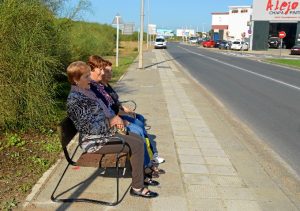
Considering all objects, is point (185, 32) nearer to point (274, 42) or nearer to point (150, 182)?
point (274, 42)

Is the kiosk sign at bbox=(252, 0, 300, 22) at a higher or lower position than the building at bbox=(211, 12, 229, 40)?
higher

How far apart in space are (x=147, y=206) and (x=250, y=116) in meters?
6.50

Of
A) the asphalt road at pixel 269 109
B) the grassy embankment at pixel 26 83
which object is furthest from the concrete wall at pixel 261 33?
the grassy embankment at pixel 26 83

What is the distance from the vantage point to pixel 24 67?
262 inches

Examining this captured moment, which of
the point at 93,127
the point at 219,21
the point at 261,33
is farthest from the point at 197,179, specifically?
the point at 219,21

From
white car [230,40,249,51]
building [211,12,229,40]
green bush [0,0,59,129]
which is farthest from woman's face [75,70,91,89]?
building [211,12,229,40]

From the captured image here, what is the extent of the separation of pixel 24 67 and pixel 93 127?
2.62m

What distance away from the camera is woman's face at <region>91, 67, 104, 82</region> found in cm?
562

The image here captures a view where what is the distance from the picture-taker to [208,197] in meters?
4.55

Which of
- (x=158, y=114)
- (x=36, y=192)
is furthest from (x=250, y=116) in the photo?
(x=36, y=192)

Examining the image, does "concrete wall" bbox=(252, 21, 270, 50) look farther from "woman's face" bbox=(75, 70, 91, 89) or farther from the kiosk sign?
"woman's face" bbox=(75, 70, 91, 89)

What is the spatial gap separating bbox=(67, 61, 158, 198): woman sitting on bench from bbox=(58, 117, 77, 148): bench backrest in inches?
2.4

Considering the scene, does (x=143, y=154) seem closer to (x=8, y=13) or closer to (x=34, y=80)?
(x=34, y=80)

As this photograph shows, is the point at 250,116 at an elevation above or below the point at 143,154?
below
